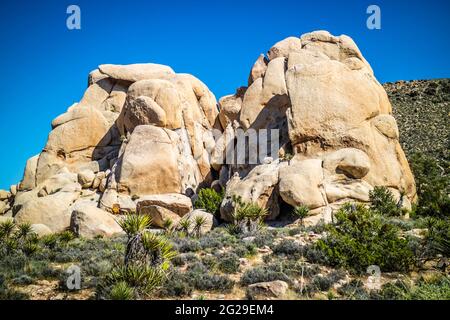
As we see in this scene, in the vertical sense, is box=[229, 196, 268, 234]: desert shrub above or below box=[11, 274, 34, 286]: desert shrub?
above

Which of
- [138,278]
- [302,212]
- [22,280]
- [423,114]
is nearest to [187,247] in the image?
[138,278]

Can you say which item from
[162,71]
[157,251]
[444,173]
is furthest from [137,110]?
[444,173]

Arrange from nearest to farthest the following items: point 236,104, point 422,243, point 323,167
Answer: point 422,243
point 323,167
point 236,104

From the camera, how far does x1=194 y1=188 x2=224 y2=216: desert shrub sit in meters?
32.0

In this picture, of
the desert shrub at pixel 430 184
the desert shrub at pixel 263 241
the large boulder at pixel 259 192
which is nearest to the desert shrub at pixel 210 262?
the desert shrub at pixel 263 241

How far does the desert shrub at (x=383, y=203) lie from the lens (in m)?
26.1

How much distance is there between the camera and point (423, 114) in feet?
178

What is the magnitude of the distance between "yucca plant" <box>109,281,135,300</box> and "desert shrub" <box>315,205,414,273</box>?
8108mm

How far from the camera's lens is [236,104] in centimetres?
4462

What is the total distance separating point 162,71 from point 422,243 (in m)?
42.8

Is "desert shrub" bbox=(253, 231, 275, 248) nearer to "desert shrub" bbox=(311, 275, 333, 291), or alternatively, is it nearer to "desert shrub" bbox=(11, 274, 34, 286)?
"desert shrub" bbox=(311, 275, 333, 291)

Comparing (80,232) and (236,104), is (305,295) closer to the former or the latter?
(80,232)

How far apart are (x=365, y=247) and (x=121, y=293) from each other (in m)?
9.58

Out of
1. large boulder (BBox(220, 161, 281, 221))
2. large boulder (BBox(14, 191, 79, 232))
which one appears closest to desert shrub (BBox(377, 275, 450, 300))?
large boulder (BBox(220, 161, 281, 221))
